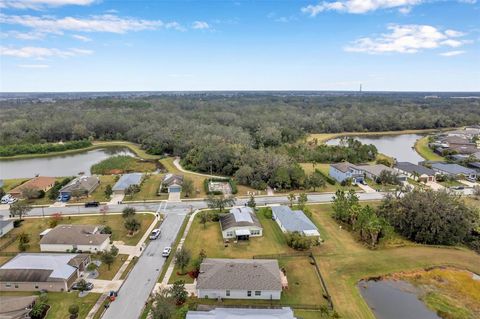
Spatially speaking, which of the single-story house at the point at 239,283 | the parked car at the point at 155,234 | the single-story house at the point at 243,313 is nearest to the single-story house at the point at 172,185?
the parked car at the point at 155,234

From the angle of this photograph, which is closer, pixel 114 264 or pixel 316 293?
pixel 316 293

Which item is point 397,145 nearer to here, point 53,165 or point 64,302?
point 53,165

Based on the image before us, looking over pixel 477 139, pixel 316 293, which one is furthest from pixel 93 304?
pixel 477 139

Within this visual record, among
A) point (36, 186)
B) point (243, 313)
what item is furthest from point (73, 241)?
point (36, 186)

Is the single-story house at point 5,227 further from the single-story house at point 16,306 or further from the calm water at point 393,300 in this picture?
the calm water at point 393,300

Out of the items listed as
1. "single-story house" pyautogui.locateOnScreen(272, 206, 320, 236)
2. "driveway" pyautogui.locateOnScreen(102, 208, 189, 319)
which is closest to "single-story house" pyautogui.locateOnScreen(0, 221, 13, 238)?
"driveway" pyautogui.locateOnScreen(102, 208, 189, 319)

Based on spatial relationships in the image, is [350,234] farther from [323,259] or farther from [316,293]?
[316,293]
